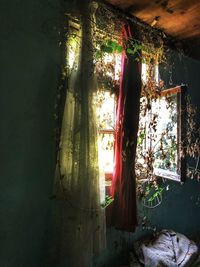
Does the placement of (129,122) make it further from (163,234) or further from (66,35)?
(163,234)

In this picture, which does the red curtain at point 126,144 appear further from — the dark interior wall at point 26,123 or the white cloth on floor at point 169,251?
the dark interior wall at point 26,123

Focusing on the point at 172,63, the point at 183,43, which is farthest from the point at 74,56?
the point at 183,43

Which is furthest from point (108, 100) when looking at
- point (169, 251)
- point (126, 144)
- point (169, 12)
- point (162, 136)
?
point (169, 251)

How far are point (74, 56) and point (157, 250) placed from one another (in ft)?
6.78

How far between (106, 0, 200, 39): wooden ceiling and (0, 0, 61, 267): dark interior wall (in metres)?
0.74

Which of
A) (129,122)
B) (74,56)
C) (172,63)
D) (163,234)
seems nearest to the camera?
(74,56)

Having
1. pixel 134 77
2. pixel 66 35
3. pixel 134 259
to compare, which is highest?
pixel 66 35

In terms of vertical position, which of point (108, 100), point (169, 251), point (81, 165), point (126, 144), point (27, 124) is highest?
point (108, 100)

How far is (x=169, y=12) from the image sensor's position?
248 centimetres

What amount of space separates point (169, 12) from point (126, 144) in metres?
1.38

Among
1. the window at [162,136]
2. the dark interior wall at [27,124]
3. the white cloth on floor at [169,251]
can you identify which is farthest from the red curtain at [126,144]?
the dark interior wall at [27,124]

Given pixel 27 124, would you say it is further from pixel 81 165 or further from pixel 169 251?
pixel 169 251

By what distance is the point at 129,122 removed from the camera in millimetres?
2346

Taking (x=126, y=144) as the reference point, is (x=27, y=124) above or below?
above
